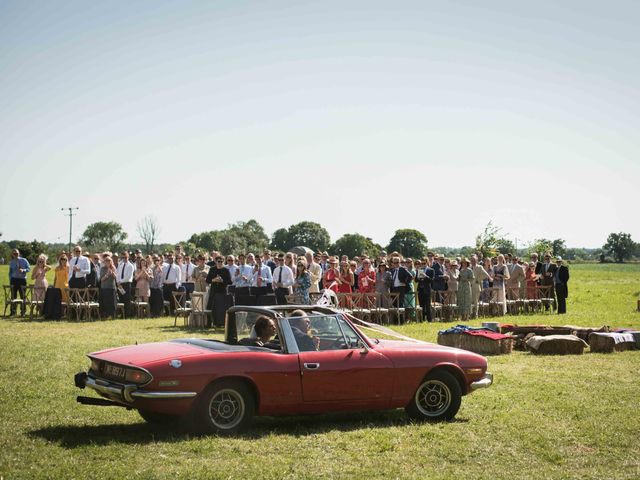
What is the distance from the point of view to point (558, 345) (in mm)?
17359

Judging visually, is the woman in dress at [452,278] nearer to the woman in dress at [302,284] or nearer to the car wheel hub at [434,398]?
the woman in dress at [302,284]

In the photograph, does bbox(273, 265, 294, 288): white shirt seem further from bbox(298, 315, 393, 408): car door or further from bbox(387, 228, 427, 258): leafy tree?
bbox(387, 228, 427, 258): leafy tree

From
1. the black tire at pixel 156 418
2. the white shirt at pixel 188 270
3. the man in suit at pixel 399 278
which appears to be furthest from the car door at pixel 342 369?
the white shirt at pixel 188 270

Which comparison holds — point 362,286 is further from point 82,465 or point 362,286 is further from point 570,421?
point 82,465

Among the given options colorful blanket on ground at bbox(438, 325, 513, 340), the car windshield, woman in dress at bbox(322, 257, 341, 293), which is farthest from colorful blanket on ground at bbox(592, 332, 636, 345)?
the car windshield

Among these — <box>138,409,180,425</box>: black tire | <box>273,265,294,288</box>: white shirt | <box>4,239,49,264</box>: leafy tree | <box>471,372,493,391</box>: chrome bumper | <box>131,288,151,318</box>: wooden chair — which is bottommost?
<box>138,409,180,425</box>: black tire

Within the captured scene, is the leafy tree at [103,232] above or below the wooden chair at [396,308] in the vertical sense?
above

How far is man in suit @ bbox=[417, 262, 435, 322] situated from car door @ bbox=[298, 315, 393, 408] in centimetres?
1625

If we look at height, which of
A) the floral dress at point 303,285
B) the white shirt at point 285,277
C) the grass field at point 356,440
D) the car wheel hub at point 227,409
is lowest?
the grass field at point 356,440

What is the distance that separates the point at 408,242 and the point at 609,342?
95.2m

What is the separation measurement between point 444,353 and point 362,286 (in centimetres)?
1536

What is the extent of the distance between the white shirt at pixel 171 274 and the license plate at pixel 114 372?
62.5ft

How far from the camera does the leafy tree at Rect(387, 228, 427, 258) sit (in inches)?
4382

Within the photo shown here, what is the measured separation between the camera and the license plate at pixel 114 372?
873 centimetres
